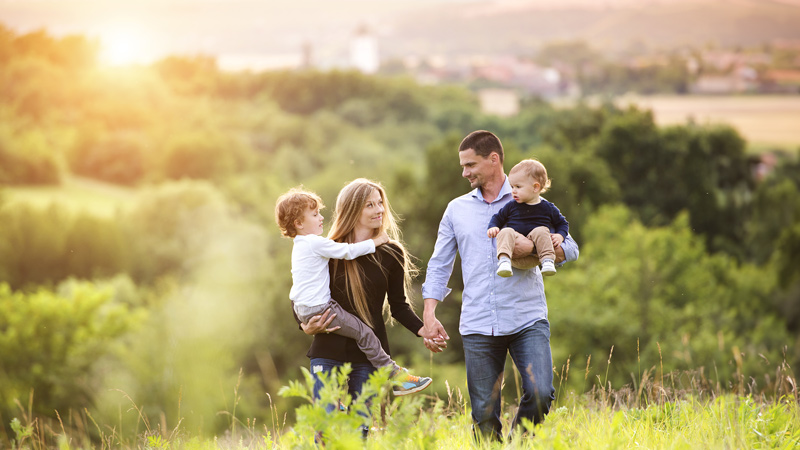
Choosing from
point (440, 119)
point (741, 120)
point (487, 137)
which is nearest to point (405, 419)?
point (487, 137)

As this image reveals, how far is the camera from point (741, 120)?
57844mm

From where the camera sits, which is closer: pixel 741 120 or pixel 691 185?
pixel 691 185

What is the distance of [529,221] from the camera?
436cm

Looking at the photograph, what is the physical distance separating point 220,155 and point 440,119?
2927 cm

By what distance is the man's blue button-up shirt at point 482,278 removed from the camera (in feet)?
14.3

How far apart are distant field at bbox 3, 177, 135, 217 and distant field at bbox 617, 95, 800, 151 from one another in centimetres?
3700

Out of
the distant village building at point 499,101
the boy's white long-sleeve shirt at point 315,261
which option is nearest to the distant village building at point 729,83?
the distant village building at point 499,101

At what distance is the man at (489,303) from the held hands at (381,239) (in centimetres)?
40

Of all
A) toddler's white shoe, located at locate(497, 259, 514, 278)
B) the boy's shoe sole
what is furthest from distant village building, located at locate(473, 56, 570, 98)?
the boy's shoe sole

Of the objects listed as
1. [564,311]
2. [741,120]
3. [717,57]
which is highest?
[717,57]

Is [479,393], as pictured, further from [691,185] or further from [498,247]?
[691,185]

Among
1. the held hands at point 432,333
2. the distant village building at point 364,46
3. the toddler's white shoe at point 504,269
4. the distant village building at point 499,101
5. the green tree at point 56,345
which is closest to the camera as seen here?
the toddler's white shoe at point 504,269

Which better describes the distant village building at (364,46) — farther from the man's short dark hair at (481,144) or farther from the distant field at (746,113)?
the man's short dark hair at (481,144)

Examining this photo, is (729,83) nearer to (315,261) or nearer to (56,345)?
(56,345)
